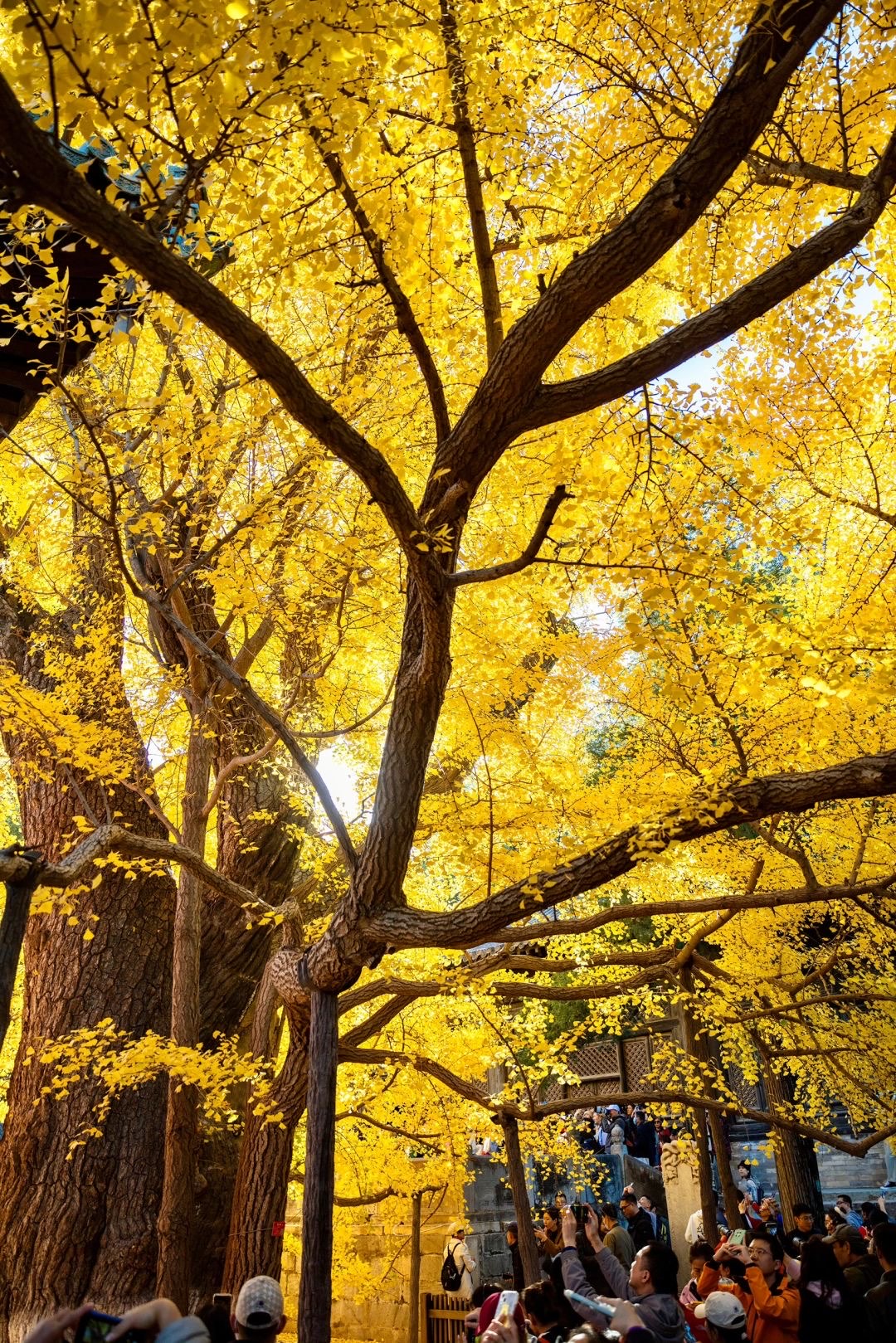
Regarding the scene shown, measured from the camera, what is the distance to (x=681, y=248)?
6.57m

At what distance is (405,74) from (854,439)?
3839 millimetres

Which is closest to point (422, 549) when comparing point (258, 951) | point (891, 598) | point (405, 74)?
point (405, 74)

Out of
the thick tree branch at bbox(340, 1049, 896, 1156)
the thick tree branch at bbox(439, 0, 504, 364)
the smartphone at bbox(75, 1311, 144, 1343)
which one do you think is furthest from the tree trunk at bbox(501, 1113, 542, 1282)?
the thick tree branch at bbox(439, 0, 504, 364)

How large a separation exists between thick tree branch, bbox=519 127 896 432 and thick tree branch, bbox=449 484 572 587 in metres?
0.36

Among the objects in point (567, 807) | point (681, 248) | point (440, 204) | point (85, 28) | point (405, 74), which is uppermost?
point (681, 248)

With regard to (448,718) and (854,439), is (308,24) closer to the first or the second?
(854,439)

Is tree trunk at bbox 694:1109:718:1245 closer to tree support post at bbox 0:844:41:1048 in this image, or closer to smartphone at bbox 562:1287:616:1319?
smartphone at bbox 562:1287:616:1319

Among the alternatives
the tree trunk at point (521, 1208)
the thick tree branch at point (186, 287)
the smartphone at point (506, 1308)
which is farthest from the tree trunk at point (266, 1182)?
the thick tree branch at point (186, 287)

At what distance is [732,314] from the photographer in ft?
12.3

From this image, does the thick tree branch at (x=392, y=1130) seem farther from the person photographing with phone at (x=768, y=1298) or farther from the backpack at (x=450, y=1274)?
the person photographing with phone at (x=768, y=1298)

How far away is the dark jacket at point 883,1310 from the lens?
15.1 ft

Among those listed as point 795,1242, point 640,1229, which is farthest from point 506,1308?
point 795,1242

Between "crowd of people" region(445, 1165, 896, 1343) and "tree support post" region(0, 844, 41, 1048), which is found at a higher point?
"tree support post" region(0, 844, 41, 1048)

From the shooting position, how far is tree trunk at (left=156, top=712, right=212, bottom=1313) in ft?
21.3
